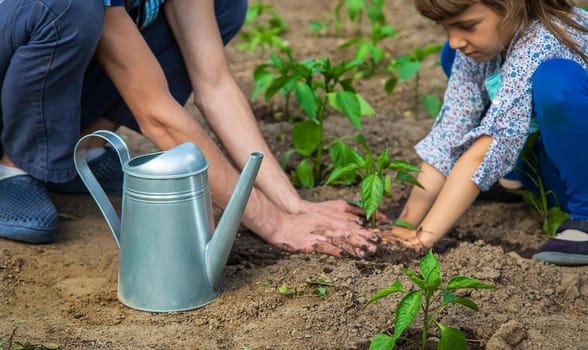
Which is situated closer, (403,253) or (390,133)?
(403,253)

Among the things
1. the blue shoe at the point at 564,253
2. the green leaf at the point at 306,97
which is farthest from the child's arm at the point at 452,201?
the green leaf at the point at 306,97

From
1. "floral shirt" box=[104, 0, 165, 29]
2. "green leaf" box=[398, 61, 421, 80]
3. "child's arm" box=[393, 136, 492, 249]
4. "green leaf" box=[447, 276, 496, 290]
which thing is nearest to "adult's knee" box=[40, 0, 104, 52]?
"floral shirt" box=[104, 0, 165, 29]

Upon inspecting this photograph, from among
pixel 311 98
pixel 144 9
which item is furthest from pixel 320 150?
pixel 144 9

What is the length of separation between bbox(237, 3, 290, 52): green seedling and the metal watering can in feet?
5.47

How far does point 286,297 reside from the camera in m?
2.04

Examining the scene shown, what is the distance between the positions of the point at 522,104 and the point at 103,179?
1378 mm

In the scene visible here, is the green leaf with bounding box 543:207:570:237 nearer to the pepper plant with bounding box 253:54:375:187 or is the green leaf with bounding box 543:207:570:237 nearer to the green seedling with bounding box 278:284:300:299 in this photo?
the pepper plant with bounding box 253:54:375:187

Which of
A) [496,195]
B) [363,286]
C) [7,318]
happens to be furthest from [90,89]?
[496,195]

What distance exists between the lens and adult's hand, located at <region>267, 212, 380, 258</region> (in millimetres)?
2244

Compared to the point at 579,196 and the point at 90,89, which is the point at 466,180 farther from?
the point at 90,89

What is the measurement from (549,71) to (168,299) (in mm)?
1165

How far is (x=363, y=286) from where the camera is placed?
2068mm

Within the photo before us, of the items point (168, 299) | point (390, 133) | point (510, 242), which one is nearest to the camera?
point (168, 299)

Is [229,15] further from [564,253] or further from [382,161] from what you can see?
[564,253]
